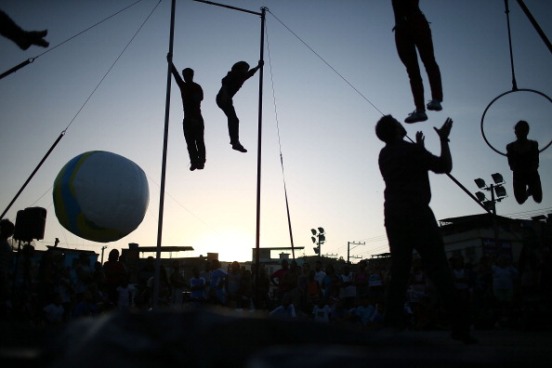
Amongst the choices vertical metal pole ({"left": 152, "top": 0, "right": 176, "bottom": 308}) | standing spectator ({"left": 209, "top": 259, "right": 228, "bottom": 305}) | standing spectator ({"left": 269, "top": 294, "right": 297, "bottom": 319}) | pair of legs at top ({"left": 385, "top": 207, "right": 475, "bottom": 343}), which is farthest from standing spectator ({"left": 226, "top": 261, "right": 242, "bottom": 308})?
pair of legs at top ({"left": 385, "top": 207, "right": 475, "bottom": 343})

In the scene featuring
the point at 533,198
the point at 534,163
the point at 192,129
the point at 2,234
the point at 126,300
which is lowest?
the point at 126,300

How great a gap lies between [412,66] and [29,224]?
6.70 metres

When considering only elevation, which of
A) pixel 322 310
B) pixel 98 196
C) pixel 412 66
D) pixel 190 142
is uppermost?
pixel 190 142

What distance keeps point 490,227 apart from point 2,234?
124ft

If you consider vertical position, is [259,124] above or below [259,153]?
above

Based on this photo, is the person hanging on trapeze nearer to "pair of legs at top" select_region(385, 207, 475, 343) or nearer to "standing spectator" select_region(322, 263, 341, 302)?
"standing spectator" select_region(322, 263, 341, 302)

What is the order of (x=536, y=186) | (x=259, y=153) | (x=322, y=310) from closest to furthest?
(x=536, y=186)
(x=259, y=153)
(x=322, y=310)

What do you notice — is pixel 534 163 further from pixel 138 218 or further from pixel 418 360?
pixel 138 218

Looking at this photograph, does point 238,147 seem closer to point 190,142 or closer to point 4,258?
point 190,142

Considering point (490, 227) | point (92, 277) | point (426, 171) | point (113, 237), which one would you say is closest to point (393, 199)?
point (426, 171)

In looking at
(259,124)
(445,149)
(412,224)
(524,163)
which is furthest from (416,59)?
(259,124)

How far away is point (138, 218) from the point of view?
12.5 metres

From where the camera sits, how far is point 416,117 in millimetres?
5781

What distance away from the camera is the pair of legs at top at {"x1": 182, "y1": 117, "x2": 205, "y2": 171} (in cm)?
933
